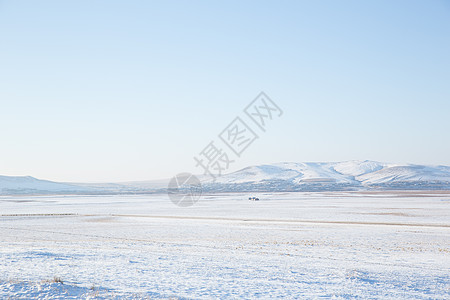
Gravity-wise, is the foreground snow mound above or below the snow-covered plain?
above

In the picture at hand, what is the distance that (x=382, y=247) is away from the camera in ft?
72.6

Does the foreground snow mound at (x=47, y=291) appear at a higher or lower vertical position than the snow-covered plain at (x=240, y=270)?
higher

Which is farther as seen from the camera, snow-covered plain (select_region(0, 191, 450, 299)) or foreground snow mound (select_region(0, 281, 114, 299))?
snow-covered plain (select_region(0, 191, 450, 299))

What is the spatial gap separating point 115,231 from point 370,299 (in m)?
24.1

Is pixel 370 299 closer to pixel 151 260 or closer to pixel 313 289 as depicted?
pixel 313 289

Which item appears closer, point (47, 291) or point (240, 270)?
point (47, 291)

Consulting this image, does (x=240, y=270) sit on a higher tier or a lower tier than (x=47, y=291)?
lower

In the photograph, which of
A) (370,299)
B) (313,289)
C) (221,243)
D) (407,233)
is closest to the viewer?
(370,299)

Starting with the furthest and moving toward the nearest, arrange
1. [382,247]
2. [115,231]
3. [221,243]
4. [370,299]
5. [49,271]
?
1. [115,231]
2. [221,243]
3. [382,247]
4. [49,271]
5. [370,299]

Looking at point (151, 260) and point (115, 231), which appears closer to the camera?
point (151, 260)

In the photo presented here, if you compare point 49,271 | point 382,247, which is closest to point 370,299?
point 49,271

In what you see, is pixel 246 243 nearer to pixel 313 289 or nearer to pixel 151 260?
pixel 151 260

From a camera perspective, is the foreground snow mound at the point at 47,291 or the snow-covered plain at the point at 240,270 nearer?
the foreground snow mound at the point at 47,291

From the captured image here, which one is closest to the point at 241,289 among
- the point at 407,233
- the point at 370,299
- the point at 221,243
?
the point at 370,299
